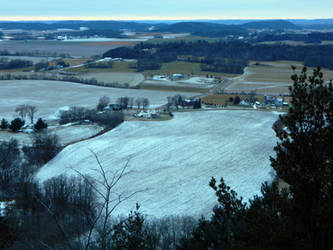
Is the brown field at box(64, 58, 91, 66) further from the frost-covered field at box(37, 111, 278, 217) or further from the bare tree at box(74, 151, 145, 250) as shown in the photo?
the bare tree at box(74, 151, 145, 250)

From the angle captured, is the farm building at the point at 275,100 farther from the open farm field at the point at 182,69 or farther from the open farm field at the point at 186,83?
the open farm field at the point at 182,69

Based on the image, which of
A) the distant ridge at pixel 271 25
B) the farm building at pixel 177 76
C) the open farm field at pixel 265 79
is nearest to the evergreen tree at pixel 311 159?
the open farm field at pixel 265 79

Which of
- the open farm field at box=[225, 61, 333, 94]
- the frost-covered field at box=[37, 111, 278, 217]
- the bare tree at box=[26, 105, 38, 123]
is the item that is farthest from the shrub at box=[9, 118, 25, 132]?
the open farm field at box=[225, 61, 333, 94]

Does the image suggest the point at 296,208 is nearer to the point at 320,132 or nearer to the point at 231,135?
the point at 320,132

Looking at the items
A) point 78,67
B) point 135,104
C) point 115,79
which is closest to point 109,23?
point 78,67

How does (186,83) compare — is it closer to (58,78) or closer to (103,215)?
(58,78)

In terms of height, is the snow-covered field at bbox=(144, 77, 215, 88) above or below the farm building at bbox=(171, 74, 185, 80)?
below

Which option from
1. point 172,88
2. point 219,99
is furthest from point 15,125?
point 172,88
